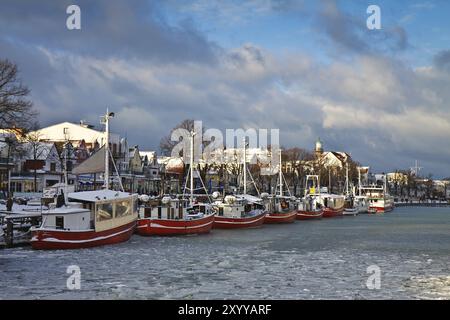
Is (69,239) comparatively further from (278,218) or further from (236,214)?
(278,218)

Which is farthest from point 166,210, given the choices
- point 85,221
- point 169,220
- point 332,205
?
point 332,205

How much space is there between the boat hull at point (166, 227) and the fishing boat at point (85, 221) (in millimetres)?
3924

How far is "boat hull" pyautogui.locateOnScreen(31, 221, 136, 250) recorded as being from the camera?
39.8m

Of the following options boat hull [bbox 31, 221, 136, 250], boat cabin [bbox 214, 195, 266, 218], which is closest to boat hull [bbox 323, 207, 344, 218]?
boat cabin [bbox 214, 195, 266, 218]

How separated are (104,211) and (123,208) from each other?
328 centimetres

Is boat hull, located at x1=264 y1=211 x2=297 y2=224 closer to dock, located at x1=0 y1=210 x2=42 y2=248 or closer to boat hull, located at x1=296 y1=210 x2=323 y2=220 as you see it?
boat hull, located at x1=296 y1=210 x2=323 y2=220

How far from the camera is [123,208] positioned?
47.6 m

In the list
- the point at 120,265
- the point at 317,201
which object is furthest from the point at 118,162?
the point at 120,265

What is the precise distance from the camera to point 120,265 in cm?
3319

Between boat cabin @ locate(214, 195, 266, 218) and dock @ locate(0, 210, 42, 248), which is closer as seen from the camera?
dock @ locate(0, 210, 42, 248)

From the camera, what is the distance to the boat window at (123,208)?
46.5 metres

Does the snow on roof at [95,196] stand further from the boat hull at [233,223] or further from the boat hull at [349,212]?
the boat hull at [349,212]
